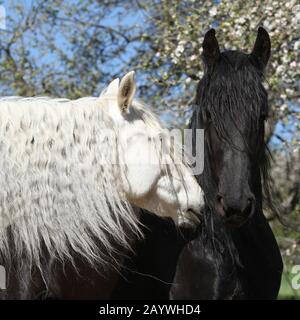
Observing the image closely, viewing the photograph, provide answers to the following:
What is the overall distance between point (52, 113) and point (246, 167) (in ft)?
3.02

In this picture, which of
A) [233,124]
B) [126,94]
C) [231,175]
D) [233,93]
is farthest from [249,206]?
[126,94]

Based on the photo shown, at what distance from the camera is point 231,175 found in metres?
3.14

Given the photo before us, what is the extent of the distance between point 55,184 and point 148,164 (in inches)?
15.6

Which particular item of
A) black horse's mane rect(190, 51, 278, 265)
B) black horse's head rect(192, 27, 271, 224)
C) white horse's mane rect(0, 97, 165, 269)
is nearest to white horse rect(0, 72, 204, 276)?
white horse's mane rect(0, 97, 165, 269)

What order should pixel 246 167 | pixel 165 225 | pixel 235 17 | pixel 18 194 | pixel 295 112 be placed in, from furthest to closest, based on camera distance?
pixel 295 112
pixel 235 17
pixel 165 225
pixel 246 167
pixel 18 194

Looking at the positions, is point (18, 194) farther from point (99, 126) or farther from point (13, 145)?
point (99, 126)

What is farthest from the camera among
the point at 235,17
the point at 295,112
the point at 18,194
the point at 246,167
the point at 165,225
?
the point at 295,112

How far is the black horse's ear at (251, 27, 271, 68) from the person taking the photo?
3531 millimetres

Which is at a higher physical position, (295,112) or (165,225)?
(295,112)

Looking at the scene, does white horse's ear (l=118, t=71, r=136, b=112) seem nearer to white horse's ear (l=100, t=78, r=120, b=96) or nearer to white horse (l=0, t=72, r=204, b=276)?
white horse (l=0, t=72, r=204, b=276)

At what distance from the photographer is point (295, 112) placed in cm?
738

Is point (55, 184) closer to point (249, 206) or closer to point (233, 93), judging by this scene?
point (249, 206)

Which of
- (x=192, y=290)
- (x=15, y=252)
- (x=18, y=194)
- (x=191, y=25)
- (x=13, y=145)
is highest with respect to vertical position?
(x=191, y=25)

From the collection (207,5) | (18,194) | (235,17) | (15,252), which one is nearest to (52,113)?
(18,194)
